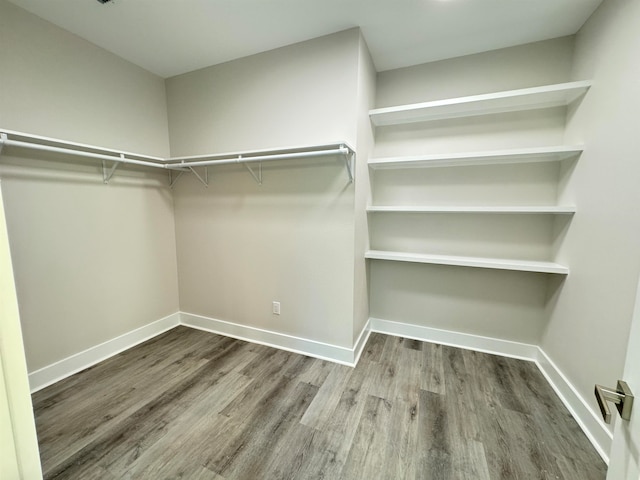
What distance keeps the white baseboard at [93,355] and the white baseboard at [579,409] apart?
3290mm

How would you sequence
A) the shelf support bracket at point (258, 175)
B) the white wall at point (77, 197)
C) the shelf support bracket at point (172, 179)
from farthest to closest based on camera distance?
1. the shelf support bracket at point (172, 179)
2. the shelf support bracket at point (258, 175)
3. the white wall at point (77, 197)

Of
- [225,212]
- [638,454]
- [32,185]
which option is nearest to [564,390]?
[638,454]

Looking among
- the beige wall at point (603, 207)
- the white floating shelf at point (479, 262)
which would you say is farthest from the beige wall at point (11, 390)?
the beige wall at point (603, 207)

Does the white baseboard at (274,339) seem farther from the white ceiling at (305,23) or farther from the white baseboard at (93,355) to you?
the white ceiling at (305,23)

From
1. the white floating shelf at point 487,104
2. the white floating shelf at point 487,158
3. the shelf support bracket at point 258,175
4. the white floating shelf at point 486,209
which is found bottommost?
the white floating shelf at point 486,209

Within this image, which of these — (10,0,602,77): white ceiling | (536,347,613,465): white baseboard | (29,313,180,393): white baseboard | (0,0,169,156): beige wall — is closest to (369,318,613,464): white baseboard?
(536,347,613,465): white baseboard

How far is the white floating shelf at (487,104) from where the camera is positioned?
5.70 ft

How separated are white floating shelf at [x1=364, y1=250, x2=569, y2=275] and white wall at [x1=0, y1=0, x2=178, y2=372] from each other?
7.00ft

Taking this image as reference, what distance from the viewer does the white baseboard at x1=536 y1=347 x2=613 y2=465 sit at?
1.34m

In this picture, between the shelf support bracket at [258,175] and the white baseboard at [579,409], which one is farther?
the shelf support bracket at [258,175]

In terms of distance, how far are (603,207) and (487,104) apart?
1023mm

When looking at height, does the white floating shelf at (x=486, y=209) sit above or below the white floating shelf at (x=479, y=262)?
above

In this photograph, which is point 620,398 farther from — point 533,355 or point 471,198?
point 533,355

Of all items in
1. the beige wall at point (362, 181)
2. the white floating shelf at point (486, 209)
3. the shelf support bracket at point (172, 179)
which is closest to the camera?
the white floating shelf at point (486, 209)
